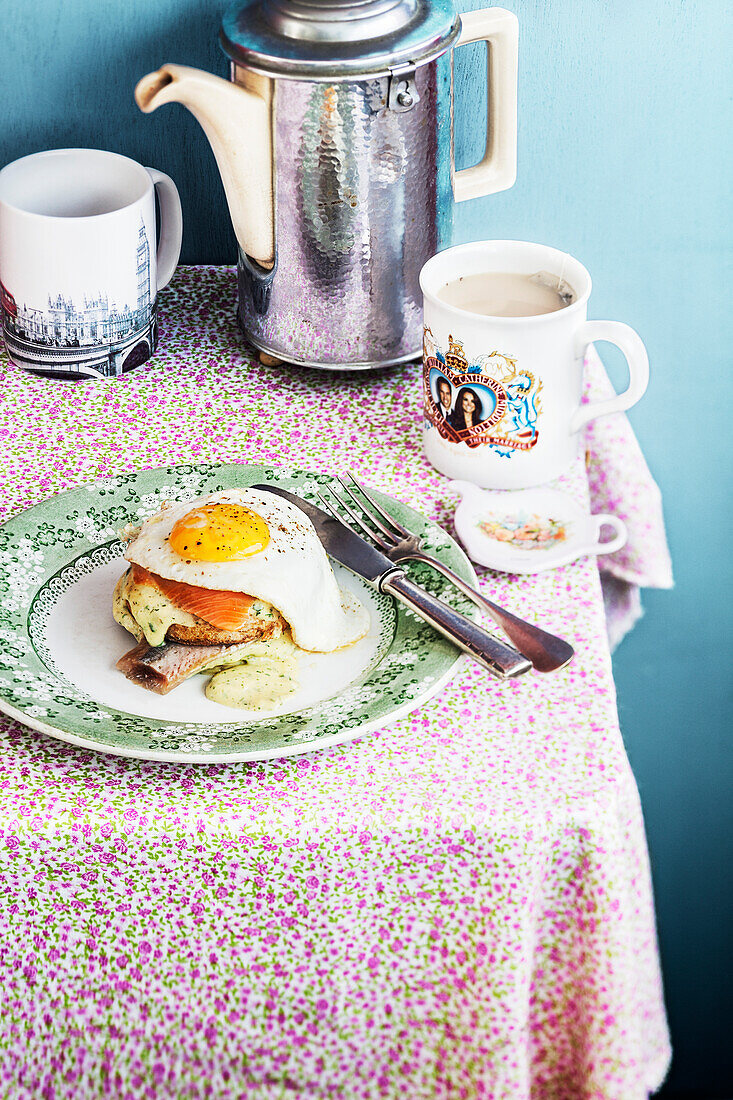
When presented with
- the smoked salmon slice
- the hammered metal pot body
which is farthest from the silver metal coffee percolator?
the smoked salmon slice

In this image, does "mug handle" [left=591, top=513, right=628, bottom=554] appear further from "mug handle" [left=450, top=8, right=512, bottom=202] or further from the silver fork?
"mug handle" [left=450, top=8, right=512, bottom=202]

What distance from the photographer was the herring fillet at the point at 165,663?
63 cm

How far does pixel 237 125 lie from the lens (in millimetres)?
830

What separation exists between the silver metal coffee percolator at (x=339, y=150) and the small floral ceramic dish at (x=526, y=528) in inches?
7.2

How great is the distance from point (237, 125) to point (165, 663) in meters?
0.42

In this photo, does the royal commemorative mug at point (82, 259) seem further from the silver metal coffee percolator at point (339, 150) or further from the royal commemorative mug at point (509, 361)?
the royal commemorative mug at point (509, 361)

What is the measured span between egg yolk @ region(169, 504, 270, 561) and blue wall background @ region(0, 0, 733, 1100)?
54 cm

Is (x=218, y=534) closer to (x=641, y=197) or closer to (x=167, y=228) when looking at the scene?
(x=167, y=228)

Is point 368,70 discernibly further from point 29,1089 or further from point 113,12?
point 29,1089

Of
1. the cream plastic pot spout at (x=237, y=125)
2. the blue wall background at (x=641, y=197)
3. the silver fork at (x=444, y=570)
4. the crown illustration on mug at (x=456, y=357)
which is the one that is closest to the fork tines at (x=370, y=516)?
the silver fork at (x=444, y=570)

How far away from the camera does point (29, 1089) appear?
2.02ft

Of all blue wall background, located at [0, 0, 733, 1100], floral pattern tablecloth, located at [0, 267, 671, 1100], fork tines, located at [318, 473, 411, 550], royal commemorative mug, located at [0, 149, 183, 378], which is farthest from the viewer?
blue wall background, located at [0, 0, 733, 1100]

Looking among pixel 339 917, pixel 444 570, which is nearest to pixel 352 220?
pixel 444 570

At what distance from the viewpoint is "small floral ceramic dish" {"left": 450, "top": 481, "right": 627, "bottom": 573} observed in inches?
29.3
